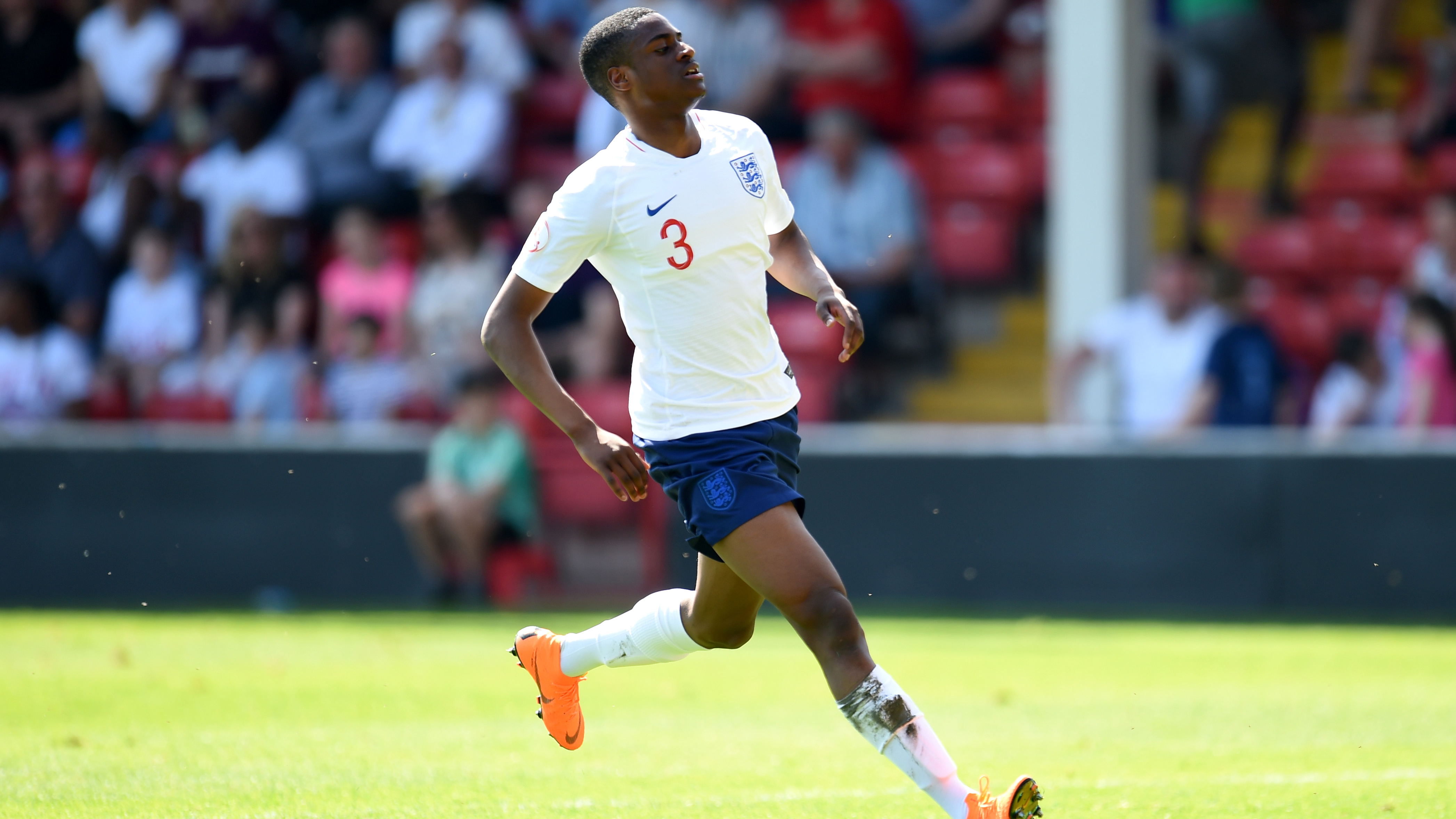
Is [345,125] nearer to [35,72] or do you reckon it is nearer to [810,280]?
[35,72]

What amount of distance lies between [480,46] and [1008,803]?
1125 cm

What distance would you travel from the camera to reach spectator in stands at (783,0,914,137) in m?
13.8

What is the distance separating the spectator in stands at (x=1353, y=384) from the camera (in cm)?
1150

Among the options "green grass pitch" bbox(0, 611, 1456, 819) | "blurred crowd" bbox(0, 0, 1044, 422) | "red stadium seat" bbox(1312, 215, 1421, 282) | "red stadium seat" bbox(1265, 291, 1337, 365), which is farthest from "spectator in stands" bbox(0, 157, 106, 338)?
"red stadium seat" bbox(1312, 215, 1421, 282)

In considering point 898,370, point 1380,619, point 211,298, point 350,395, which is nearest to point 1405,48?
point 898,370

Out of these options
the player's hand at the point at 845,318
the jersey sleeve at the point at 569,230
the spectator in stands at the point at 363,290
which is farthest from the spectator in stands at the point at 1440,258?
the jersey sleeve at the point at 569,230

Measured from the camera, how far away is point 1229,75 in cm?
1374

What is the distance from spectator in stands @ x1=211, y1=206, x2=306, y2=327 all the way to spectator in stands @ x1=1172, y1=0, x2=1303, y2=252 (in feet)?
22.9

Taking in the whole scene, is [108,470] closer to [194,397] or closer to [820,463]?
[194,397]

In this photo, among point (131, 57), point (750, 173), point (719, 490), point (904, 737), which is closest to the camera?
point (904, 737)

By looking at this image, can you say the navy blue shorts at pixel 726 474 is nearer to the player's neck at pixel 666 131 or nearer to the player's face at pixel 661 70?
the player's neck at pixel 666 131

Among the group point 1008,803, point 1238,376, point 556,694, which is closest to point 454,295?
point 1238,376

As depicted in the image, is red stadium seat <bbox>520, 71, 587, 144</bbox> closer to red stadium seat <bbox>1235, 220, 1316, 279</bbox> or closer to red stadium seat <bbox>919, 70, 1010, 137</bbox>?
red stadium seat <bbox>919, 70, 1010, 137</bbox>

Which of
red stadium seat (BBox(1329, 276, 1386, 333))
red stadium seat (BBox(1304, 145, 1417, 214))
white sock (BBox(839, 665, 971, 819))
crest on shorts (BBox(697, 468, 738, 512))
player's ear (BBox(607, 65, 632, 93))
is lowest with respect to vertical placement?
red stadium seat (BBox(1329, 276, 1386, 333))
